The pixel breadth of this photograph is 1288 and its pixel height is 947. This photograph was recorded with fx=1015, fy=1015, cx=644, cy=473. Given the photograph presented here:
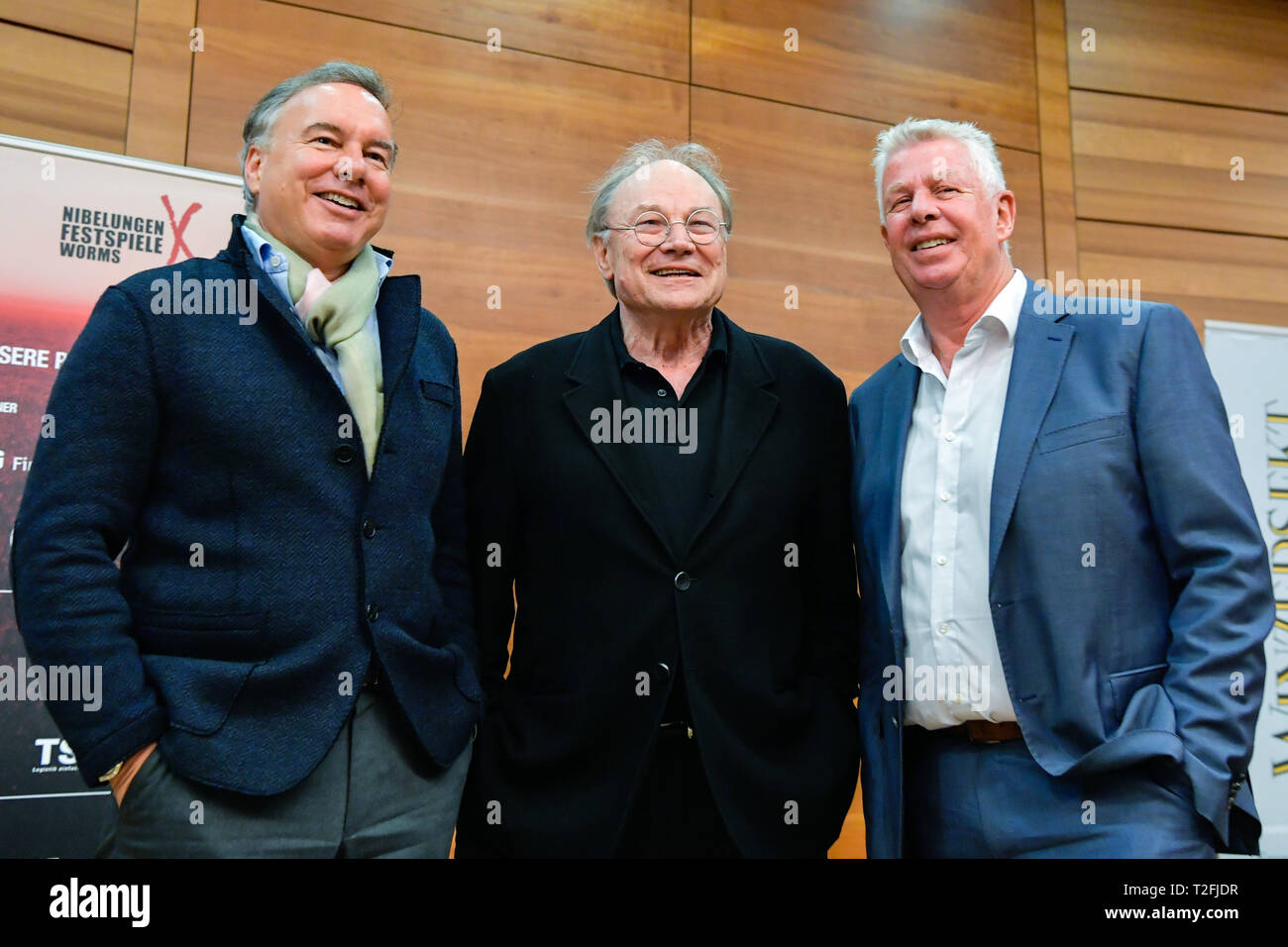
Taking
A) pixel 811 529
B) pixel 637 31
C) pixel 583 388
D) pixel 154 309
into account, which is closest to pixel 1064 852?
pixel 811 529

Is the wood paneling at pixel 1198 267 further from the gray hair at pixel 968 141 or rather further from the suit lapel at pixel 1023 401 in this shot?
the suit lapel at pixel 1023 401

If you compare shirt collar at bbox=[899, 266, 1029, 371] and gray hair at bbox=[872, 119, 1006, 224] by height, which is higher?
gray hair at bbox=[872, 119, 1006, 224]

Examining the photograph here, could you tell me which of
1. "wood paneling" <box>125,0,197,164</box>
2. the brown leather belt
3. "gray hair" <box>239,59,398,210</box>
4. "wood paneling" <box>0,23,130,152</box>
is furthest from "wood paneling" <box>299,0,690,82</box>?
the brown leather belt

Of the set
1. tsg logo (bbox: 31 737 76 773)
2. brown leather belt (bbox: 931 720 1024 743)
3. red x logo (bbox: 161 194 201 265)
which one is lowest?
tsg logo (bbox: 31 737 76 773)

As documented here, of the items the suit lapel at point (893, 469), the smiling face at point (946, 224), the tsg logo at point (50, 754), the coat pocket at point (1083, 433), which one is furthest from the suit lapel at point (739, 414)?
the tsg logo at point (50, 754)

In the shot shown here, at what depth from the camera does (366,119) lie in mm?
1767

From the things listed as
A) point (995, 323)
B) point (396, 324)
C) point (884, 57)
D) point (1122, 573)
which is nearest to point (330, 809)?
point (396, 324)

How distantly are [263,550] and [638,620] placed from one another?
665mm

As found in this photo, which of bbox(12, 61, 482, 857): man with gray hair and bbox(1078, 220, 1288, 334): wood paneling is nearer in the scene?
bbox(12, 61, 482, 857): man with gray hair

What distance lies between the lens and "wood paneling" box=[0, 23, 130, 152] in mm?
3117

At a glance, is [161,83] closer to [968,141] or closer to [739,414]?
[739,414]

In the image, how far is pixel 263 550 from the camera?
1.54 m

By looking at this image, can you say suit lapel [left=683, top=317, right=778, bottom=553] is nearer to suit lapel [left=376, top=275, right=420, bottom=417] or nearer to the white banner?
suit lapel [left=376, top=275, right=420, bottom=417]

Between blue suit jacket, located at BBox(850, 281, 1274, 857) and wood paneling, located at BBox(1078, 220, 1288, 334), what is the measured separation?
9.27 ft
